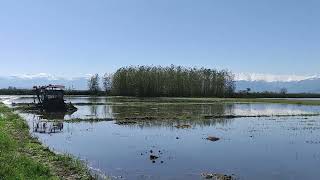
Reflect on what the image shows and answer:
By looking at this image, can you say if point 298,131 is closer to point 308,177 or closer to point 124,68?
point 308,177

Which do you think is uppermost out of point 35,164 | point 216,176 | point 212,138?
point 35,164

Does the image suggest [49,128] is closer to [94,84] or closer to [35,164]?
[35,164]

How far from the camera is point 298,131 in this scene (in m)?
36.2

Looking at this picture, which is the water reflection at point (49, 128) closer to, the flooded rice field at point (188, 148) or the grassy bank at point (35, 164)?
the flooded rice field at point (188, 148)

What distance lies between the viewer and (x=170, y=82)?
15212 centimetres

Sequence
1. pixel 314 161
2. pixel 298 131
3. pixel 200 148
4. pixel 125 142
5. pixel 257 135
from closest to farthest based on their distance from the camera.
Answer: pixel 314 161, pixel 200 148, pixel 125 142, pixel 257 135, pixel 298 131

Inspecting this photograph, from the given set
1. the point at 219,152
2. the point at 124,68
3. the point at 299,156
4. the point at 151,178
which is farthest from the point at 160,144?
the point at 124,68

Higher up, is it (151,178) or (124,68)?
(124,68)

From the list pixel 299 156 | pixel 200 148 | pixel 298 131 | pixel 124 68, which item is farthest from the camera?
pixel 124 68

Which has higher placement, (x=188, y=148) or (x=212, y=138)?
(x=212, y=138)

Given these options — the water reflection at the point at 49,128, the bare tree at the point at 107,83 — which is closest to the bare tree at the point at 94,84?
the bare tree at the point at 107,83

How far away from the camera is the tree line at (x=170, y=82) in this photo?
148125 mm

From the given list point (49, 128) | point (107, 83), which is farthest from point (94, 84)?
point (49, 128)

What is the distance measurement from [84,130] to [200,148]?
43.9 feet
